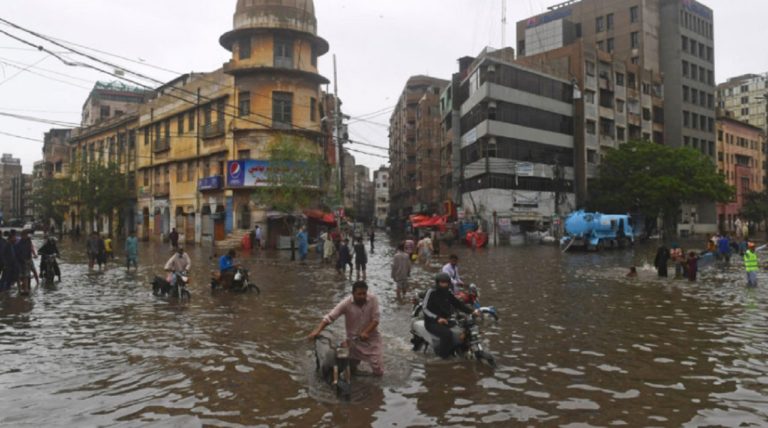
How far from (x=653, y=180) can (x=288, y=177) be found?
35.5m

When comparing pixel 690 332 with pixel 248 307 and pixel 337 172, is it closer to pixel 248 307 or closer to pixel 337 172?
pixel 248 307

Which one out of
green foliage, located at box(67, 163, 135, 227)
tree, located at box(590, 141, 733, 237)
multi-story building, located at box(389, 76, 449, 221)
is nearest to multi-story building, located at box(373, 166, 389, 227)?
multi-story building, located at box(389, 76, 449, 221)

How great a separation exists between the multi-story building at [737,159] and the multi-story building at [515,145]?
122ft

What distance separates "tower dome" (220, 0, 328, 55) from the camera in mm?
39344

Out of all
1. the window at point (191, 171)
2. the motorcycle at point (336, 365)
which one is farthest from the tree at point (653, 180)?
the motorcycle at point (336, 365)

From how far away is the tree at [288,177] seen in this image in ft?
117

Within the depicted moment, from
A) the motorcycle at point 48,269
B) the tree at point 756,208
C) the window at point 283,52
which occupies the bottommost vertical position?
A: the motorcycle at point 48,269

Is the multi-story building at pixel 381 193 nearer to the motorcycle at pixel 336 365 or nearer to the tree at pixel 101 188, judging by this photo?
the tree at pixel 101 188

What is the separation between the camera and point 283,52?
40.4 m

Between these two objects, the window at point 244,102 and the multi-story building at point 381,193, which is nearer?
the window at point 244,102

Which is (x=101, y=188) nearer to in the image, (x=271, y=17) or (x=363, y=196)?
(x=271, y=17)

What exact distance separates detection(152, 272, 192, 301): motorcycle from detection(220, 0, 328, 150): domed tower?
82.3 ft

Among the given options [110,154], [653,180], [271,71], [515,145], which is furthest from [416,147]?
[271,71]

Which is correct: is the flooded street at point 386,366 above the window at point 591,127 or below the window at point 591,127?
below
